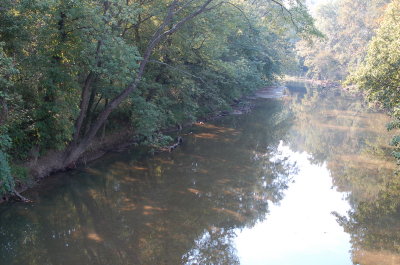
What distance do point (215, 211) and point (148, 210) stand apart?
2202 mm

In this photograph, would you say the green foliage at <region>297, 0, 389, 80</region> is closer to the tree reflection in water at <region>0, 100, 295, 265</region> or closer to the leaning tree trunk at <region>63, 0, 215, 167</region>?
the tree reflection in water at <region>0, 100, 295, 265</region>

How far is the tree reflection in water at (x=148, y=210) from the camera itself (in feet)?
31.4

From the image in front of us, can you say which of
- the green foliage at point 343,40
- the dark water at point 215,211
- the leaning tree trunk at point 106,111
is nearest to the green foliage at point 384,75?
the dark water at point 215,211

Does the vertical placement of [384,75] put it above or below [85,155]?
above

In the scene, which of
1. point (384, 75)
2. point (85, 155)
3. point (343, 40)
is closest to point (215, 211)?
point (85, 155)

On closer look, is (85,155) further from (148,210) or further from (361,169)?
(361,169)

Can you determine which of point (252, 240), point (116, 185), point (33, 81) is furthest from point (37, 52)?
point (252, 240)

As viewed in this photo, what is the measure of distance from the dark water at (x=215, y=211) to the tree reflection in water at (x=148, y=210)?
3 centimetres

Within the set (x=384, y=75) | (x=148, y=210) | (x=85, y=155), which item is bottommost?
(x=148, y=210)

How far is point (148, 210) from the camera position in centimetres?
1192

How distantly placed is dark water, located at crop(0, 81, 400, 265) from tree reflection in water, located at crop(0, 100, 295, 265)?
0.11ft

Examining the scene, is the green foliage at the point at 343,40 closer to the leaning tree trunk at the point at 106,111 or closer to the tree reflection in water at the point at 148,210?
the tree reflection in water at the point at 148,210

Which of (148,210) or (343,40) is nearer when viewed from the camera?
(148,210)

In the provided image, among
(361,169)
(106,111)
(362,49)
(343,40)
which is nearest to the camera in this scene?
(106,111)
